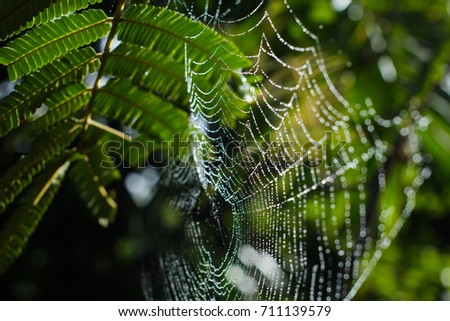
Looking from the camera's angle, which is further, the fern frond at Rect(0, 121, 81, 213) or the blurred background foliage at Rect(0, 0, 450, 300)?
the blurred background foliage at Rect(0, 0, 450, 300)

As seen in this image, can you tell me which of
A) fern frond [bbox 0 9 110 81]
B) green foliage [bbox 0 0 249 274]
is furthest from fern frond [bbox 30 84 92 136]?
fern frond [bbox 0 9 110 81]

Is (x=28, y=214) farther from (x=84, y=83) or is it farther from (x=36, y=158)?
(x=84, y=83)

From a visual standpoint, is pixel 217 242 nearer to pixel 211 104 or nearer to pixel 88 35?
pixel 211 104

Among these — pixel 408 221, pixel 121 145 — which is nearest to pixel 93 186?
pixel 121 145

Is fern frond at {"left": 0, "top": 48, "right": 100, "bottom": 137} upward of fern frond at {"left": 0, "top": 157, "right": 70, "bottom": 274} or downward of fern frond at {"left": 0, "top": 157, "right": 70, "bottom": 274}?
upward

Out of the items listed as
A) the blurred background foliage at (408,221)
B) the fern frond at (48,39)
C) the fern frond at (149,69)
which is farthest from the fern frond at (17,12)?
the blurred background foliage at (408,221)

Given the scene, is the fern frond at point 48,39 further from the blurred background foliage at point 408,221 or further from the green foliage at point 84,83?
the blurred background foliage at point 408,221

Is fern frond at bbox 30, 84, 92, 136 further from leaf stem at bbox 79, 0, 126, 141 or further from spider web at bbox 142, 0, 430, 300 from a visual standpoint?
spider web at bbox 142, 0, 430, 300
